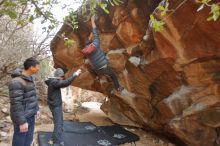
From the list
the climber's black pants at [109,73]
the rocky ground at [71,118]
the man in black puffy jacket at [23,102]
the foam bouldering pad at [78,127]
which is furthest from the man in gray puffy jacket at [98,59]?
the man in black puffy jacket at [23,102]

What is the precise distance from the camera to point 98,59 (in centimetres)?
764

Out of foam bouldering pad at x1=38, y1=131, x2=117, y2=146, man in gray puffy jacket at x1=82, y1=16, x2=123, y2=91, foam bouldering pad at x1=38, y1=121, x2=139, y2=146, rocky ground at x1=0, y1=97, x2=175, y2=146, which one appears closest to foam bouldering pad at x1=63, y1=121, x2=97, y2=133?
foam bouldering pad at x1=38, y1=121, x2=139, y2=146

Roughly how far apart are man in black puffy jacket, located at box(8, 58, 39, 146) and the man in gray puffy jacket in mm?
2705

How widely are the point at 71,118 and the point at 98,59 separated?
8.49 feet

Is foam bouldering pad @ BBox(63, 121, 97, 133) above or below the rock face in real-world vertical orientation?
below

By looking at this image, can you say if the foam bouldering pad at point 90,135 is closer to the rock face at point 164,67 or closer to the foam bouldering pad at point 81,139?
the foam bouldering pad at point 81,139

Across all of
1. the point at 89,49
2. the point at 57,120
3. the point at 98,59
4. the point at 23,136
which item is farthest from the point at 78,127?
the point at 23,136

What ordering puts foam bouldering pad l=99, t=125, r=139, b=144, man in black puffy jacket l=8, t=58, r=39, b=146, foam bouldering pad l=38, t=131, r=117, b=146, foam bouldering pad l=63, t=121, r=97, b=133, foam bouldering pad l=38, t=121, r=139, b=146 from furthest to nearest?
foam bouldering pad l=63, t=121, r=97, b=133
foam bouldering pad l=99, t=125, r=139, b=144
foam bouldering pad l=38, t=121, r=139, b=146
foam bouldering pad l=38, t=131, r=117, b=146
man in black puffy jacket l=8, t=58, r=39, b=146

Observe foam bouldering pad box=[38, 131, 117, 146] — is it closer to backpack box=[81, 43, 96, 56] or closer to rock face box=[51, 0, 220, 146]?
rock face box=[51, 0, 220, 146]

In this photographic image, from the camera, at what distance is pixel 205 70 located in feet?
20.1

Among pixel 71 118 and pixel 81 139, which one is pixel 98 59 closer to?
pixel 81 139

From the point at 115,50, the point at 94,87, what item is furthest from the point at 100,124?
the point at 115,50

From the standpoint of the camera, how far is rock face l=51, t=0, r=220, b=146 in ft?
18.5

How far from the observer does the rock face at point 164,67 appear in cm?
565
